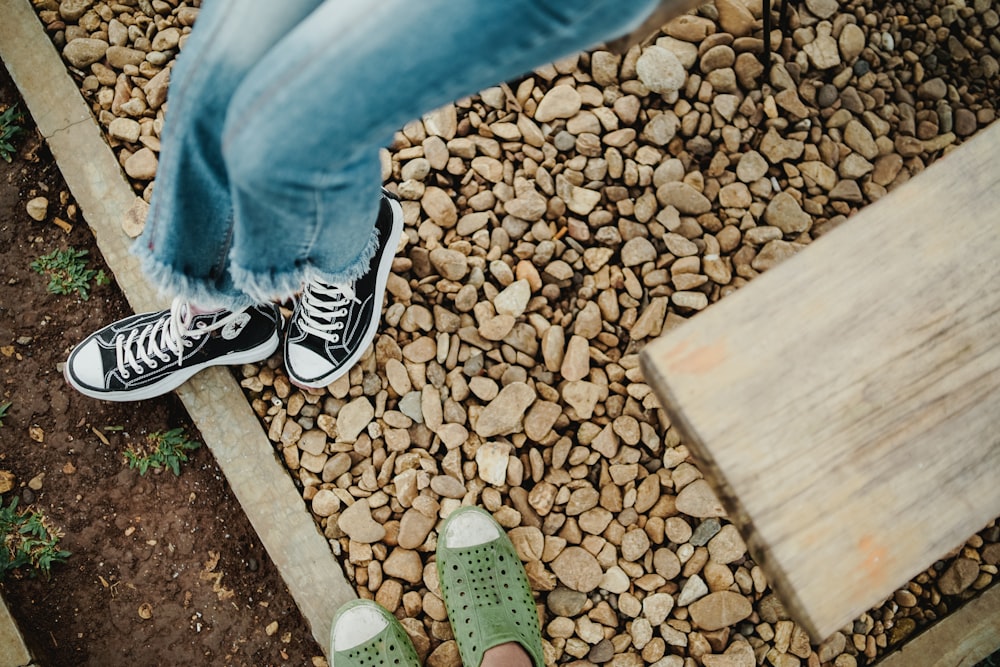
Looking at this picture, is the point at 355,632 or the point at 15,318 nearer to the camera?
the point at 355,632

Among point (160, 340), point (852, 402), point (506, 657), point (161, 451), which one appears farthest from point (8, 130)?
point (852, 402)

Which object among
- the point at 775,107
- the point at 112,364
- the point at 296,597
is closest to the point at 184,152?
the point at 112,364

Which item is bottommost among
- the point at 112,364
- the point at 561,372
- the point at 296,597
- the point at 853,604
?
the point at 296,597

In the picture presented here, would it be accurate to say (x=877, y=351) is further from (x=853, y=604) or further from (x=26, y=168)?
(x=26, y=168)

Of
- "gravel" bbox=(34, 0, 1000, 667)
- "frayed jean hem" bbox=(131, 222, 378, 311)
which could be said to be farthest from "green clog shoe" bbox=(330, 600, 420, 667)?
"frayed jean hem" bbox=(131, 222, 378, 311)

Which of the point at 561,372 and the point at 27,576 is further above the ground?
the point at 561,372

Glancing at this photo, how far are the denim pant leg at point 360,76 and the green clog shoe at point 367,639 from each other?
101 cm

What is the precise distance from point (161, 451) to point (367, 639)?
675 millimetres

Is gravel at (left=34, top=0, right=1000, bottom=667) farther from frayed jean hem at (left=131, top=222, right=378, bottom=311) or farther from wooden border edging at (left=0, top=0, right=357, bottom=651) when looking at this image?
frayed jean hem at (left=131, top=222, right=378, bottom=311)

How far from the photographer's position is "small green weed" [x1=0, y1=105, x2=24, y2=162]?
1.82 m

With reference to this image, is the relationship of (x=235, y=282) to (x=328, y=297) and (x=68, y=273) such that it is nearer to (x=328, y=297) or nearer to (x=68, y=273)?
(x=328, y=297)

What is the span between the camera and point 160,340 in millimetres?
1587

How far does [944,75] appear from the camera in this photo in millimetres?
1848

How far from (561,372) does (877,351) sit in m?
0.84
